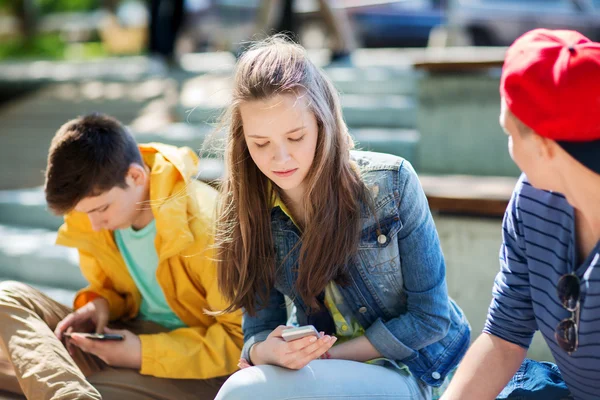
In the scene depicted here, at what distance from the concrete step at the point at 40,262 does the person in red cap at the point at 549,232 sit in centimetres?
264

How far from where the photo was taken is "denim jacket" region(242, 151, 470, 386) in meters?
1.84

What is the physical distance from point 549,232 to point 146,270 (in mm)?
1456

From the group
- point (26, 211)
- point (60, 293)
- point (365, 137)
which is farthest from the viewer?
point (26, 211)

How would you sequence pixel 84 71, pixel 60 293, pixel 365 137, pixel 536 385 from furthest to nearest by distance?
pixel 84 71
pixel 365 137
pixel 60 293
pixel 536 385

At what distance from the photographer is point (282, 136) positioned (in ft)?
5.87

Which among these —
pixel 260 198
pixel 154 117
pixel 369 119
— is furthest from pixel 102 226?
pixel 154 117

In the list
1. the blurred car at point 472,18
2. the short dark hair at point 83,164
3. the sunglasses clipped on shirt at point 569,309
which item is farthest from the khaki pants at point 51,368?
the blurred car at point 472,18

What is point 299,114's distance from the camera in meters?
1.78

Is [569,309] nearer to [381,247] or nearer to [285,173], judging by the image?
[381,247]

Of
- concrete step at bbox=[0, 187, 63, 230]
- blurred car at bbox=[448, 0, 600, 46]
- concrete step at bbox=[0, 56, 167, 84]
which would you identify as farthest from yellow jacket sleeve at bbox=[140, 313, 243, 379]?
concrete step at bbox=[0, 56, 167, 84]

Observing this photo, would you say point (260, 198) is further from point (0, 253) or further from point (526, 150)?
point (0, 253)

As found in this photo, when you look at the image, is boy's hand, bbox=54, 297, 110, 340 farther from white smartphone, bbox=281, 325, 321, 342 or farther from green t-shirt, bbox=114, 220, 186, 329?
white smartphone, bbox=281, 325, 321, 342

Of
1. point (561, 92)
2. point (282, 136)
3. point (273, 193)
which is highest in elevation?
point (561, 92)

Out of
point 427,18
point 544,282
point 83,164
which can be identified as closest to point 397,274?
point 544,282
